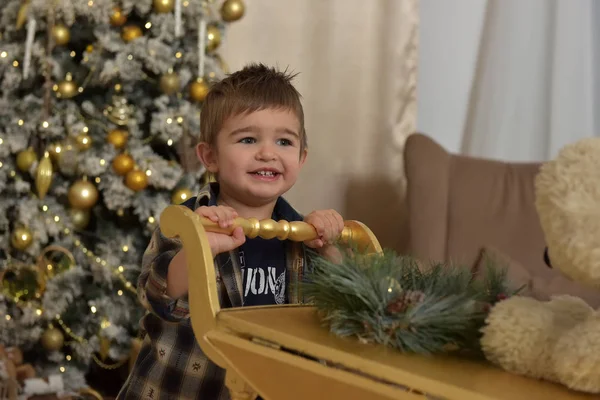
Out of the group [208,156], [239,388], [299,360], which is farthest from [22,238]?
[299,360]

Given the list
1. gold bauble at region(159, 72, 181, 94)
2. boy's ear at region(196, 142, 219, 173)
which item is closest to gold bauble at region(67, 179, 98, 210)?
gold bauble at region(159, 72, 181, 94)

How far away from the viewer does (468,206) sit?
96.7 inches

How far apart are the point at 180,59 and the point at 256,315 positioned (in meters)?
1.39

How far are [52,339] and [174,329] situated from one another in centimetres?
104

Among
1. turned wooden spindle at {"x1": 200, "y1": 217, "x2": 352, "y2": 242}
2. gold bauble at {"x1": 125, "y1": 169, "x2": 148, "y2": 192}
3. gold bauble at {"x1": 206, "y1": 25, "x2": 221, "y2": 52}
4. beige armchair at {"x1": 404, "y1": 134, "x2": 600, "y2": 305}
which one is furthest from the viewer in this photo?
beige armchair at {"x1": 404, "y1": 134, "x2": 600, "y2": 305}

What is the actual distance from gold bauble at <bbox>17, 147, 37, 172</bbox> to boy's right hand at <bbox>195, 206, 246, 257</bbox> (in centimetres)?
126

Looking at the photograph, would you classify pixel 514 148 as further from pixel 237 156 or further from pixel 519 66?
pixel 237 156

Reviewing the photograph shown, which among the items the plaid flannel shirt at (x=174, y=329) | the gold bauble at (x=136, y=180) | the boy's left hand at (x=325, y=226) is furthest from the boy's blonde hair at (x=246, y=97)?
the gold bauble at (x=136, y=180)

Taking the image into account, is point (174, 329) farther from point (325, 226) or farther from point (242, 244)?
point (325, 226)

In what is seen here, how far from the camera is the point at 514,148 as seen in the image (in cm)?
288

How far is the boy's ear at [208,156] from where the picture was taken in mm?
1337

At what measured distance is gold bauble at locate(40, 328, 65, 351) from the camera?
7.20ft

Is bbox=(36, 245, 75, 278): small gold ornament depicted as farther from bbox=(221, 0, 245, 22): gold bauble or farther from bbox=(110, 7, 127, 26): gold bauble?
bbox=(221, 0, 245, 22): gold bauble

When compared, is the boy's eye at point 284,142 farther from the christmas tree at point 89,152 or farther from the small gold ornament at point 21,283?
the small gold ornament at point 21,283
